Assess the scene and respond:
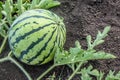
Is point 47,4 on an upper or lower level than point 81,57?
upper

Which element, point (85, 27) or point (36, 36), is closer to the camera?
point (36, 36)

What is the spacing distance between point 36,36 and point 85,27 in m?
0.60

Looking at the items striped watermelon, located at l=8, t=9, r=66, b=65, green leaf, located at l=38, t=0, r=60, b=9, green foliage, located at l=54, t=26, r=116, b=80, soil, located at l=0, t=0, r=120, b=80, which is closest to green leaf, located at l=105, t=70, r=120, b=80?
green foliage, located at l=54, t=26, r=116, b=80

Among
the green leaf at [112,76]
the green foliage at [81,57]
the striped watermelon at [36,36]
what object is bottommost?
the green leaf at [112,76]

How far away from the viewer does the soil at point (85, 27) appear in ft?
A: 8.70

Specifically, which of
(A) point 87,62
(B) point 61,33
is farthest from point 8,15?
(A) point 87,62

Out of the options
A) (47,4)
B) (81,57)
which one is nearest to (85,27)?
(47,4)

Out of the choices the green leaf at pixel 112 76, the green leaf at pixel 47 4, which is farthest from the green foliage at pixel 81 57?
the green leaf at pixel 47 4

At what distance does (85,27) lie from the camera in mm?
2900

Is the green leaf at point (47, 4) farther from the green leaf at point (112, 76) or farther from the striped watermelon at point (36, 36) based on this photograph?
the green leaf at point (112, 76)

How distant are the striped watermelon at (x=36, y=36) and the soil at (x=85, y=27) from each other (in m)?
0.15

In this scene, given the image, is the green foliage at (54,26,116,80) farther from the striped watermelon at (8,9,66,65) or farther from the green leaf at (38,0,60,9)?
the green leaf at (38,0,60,9)

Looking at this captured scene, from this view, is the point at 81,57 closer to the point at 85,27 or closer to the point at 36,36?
the point at 36,36

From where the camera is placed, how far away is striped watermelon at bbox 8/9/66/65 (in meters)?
2.43
